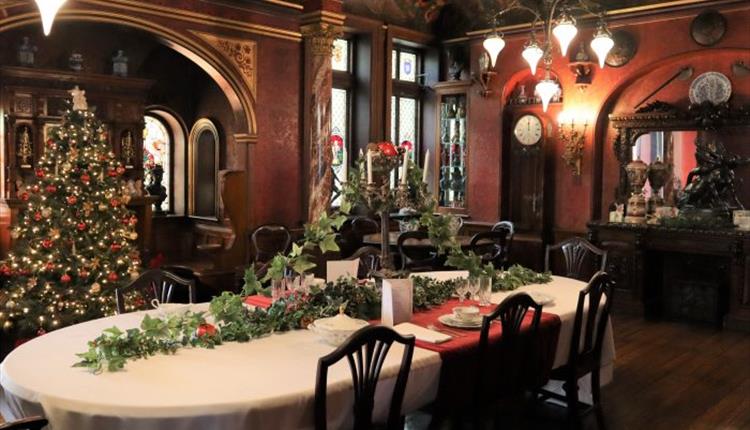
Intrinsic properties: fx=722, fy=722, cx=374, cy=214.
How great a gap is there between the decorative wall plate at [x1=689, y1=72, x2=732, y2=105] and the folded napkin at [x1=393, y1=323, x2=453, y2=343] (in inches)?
223

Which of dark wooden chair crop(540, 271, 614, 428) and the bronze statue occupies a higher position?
the bronze statue

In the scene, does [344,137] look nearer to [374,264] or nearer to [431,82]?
[431,82]

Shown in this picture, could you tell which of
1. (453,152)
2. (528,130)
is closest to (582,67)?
(528,130)

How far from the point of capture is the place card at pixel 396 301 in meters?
3.49

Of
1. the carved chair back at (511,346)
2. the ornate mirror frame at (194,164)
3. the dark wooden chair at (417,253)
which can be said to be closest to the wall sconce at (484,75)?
the dark wooden chair at (417,253)

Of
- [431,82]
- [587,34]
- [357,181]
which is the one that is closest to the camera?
[357,181]

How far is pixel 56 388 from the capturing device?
2.53 m

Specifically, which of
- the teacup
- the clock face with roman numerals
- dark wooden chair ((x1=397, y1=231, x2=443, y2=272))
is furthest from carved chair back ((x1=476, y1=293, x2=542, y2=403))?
the clock face with roman numerals

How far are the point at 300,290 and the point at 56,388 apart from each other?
1.37m

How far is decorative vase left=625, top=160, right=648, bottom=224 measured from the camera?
25.5 ft

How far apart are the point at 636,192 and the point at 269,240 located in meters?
4.13

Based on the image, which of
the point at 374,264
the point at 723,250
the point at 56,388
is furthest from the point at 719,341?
the point at 56,388

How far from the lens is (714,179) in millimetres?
7484

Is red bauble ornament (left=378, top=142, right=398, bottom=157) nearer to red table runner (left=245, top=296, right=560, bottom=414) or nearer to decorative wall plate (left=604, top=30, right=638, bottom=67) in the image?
red table runner (left=245, top=296, right=560, bottom=414)
